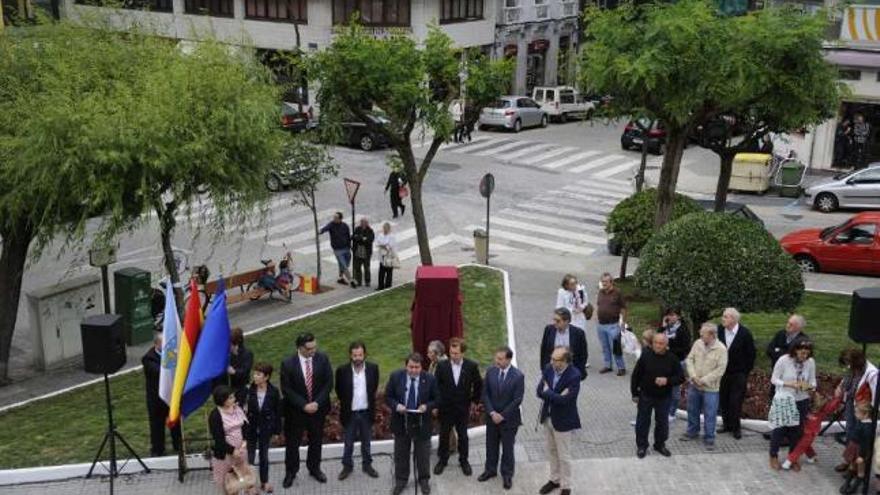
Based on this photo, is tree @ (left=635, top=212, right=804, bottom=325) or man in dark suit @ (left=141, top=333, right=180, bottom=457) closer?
man in dark suit @ (left=141, top=333, right=180, bottom=457)

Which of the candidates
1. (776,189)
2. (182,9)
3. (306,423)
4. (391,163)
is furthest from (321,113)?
(182,9)

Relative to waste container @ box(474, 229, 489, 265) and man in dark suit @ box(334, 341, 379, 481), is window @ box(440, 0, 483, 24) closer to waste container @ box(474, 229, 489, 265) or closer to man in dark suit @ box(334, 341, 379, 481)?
waste container @ box(474, 229, 489, 265)

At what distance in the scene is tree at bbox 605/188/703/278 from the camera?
2009cm

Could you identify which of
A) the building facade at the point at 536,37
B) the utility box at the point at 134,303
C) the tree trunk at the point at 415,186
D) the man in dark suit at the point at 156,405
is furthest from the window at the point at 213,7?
the man in dark suit at the point at 156,405

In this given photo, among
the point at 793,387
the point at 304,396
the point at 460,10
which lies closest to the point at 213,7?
the point at 460,10

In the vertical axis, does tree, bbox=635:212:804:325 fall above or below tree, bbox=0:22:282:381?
below

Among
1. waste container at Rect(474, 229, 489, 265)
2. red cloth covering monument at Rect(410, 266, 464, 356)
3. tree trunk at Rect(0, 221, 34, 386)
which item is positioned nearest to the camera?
red cloth covering monument at Rect(410, 266, 464, 356)

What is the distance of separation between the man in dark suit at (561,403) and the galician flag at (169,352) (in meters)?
3.91

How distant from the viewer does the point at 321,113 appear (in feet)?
63.4

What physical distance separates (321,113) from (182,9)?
2754 cm

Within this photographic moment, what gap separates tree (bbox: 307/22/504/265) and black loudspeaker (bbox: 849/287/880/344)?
371 inches

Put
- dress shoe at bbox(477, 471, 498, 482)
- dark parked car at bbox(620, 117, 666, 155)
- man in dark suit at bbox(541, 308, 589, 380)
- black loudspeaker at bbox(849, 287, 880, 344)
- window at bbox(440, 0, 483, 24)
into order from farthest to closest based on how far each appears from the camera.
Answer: window at bbox(440, 0, 483, 24) < dark parked car at bbox(620, 117, 666, 155) < man in dark suit at bbox(541, 308, 589, 380) < dress shoe at bbox(477, 471, 498, 482) < black loudspeaker at bbox(849, 287, 880, 344)

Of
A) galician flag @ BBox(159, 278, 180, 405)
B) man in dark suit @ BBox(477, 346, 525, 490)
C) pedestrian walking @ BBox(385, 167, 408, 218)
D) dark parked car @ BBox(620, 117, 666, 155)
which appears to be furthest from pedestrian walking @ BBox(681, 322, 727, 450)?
dark parked car @ BBox(620, 117, 666, 155)

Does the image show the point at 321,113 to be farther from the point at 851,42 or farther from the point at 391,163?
the point at 851,42
